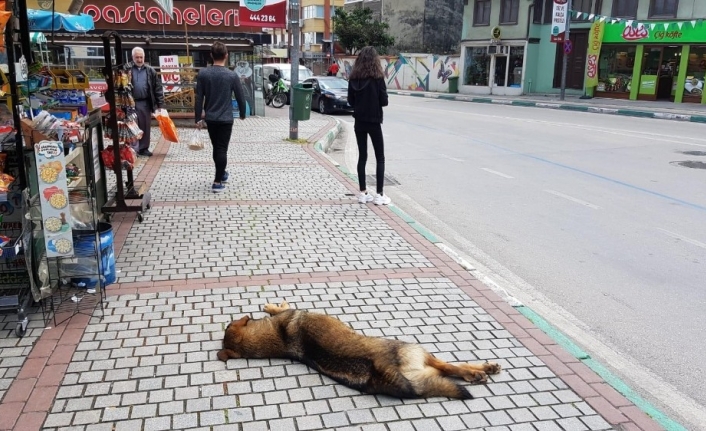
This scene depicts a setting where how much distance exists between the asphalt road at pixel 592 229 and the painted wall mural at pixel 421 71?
80.7 ft

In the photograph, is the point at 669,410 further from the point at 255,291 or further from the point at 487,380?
the point at 255,291

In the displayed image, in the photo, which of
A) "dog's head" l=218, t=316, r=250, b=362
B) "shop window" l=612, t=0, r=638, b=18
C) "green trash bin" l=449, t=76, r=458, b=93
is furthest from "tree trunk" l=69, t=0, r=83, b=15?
"green trash bin" l=449, t=76, r=458, b=93

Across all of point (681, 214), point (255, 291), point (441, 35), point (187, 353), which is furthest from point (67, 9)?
point (441, 35)

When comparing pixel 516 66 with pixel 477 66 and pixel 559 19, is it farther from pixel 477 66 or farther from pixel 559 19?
pixel 559 19

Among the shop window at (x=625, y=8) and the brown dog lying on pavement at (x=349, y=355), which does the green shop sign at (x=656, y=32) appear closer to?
the shop window at (x=625, y=8)

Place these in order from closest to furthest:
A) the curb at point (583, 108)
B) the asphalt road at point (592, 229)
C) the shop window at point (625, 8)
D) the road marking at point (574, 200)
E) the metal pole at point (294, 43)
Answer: the asphalt road at point (592, 229) → the road marking at point (574, 200) → the metal pole at point (294, 43) → the curb at point (583, 108) → the shop window at point (625, 8)

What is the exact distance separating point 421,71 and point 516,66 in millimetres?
8613

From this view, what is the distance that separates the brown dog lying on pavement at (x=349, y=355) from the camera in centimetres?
348

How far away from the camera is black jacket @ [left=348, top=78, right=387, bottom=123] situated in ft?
25.6

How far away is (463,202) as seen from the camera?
8.77 metres

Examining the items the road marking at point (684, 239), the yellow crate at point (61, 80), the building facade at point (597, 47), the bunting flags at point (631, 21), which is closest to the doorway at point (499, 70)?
the building facade at point (597, 47)

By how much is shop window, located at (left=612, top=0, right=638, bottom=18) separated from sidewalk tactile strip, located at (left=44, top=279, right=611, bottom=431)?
2826 cm

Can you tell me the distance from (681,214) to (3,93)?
8043mm

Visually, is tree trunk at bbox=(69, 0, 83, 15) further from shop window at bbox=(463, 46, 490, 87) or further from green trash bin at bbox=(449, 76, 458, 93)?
green trash bin at bbox=(449, 76, 458, 93)
